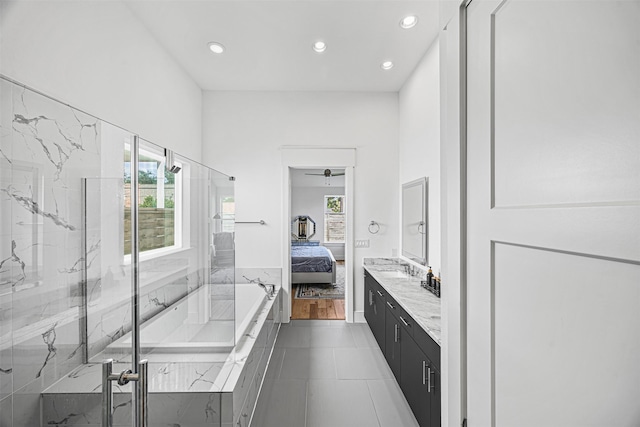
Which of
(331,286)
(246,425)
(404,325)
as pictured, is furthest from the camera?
(331,286)

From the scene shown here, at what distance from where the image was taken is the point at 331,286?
20.1ft

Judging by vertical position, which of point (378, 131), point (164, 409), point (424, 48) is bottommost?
point (164, 409)

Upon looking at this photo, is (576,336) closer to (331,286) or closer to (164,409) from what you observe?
(164,409)

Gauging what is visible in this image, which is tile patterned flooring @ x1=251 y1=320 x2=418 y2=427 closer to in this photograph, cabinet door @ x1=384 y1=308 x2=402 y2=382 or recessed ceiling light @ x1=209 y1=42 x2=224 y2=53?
cabinet door @ x1=384 y1=308 x2=402 y2=382

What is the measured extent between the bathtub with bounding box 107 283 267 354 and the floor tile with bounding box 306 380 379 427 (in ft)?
2.53

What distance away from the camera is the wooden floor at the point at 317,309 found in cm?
441

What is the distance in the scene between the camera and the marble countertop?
1.92 metres

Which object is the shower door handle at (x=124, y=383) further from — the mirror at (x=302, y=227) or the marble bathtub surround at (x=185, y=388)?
the mirror at (x=302, y=227)

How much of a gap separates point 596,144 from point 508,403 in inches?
21.0

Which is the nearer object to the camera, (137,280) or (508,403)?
(508,403)

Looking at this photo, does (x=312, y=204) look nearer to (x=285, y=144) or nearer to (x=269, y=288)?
(x=285, y=144)

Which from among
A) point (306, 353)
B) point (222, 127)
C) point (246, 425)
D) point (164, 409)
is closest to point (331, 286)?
point (306, 353)

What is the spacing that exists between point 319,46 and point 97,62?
1888 mm

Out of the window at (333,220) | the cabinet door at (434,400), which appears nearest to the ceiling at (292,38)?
the cabinet door at (434,400)
